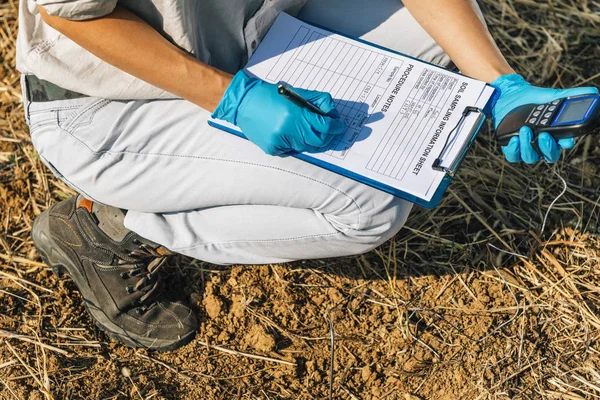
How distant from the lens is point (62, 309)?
197 cm

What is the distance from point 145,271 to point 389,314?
724 millimetres

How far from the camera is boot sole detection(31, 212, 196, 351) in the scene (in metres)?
1.88

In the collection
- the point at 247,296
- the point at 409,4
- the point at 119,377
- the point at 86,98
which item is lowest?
the point at 119,377

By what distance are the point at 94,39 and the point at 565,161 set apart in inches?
62.9

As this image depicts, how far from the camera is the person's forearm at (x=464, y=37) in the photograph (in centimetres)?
162

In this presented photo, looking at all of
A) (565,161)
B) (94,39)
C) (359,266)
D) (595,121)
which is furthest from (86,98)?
(565,161)

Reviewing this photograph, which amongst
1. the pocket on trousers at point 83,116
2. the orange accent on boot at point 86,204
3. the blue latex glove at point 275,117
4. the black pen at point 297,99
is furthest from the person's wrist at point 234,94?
the orange accent on boot at point 86,204

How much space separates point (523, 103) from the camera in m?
1.46

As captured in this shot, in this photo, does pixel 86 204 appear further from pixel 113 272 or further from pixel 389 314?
pixel 389 314

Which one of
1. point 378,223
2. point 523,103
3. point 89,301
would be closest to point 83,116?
point 89,301

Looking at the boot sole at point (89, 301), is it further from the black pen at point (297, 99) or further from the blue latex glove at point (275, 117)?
the black pen at point (297, 99)

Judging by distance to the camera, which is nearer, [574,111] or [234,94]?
[574,111]

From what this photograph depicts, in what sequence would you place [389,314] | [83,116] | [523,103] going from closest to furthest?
1. [523,103]
2. [83,116]
3. [389,314]

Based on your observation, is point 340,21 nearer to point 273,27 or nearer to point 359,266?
point 273,27
